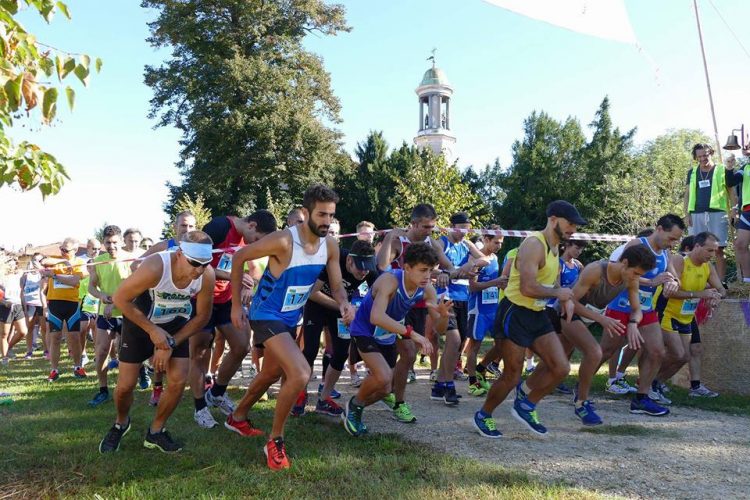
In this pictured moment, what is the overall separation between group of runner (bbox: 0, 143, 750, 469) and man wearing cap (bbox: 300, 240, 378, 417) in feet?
0.05

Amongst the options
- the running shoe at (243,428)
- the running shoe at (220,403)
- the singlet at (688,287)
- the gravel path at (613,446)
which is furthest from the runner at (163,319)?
the singlet at (688,287)

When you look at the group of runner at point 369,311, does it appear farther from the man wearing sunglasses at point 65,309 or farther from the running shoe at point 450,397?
the man wearing sunglasses at point 65,309

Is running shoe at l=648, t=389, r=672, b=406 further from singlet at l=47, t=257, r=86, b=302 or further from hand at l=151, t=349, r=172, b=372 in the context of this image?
singlet at l=47, t=257, r=86, b=302

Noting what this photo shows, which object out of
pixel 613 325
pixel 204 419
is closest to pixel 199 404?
pixel 204 419

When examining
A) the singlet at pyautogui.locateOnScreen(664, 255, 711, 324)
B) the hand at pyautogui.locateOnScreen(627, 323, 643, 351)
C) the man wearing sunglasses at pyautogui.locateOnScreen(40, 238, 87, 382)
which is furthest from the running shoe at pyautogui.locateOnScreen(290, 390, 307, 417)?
the singlet at pyautogui.locateOnScreen(664, 255, 711, 324)

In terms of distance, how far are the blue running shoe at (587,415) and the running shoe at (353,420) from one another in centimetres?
227

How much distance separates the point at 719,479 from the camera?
4.34m

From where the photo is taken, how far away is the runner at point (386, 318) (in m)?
5.15

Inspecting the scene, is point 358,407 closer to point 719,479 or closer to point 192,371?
point 192,371

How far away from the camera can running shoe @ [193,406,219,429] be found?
5673mm

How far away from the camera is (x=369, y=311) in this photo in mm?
5562

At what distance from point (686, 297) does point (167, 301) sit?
6.09 meters

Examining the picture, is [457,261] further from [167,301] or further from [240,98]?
[240,98]

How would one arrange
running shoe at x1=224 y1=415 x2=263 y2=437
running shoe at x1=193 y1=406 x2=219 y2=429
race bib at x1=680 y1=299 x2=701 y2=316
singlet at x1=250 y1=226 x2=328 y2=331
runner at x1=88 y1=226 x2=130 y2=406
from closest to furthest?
singlet at x1=250 y1=226 x2=328 y2=331, running shoe at x1=224 y1=415 x2=263 y2=437, running shoe at x1=193 y1=406 x2=219 y2=429, runner at x1=88 y1=226 x2=130 y2=406, race bib at x1=680 y1=299 x2=701 y2=316
